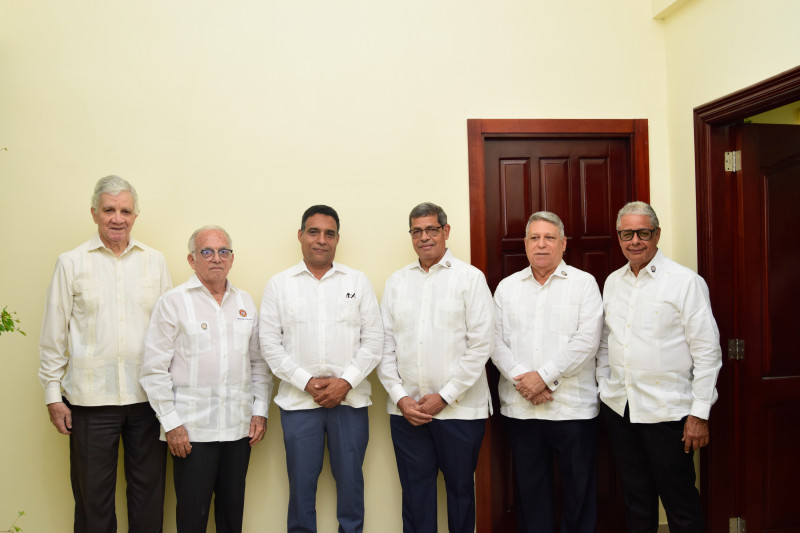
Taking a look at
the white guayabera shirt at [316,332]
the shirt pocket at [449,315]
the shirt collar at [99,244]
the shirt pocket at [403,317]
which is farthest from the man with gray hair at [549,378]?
the shirt collar at [99,244]

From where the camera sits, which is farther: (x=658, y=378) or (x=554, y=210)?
(x=554, y=210)

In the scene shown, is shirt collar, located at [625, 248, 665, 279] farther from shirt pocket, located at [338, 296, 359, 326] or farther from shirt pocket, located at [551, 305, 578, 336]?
shirt pocket, located at [338, 296, 359, 326]

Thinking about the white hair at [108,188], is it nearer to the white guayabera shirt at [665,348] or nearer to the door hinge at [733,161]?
the white guayabera shirt at [665,348]

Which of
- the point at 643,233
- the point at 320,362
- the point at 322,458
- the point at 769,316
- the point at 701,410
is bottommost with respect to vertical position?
the point at 322,458

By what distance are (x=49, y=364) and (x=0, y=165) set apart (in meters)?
1.19

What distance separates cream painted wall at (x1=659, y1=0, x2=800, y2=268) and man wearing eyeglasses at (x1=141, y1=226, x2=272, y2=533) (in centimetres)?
259

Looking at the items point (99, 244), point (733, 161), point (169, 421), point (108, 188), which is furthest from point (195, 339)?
point (733, 161)

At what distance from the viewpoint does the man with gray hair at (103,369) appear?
257cm

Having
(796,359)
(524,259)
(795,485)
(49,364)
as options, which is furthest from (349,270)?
(795,485)

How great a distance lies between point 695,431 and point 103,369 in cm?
280

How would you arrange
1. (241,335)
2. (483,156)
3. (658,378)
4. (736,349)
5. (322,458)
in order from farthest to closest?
1. (483,156)
2. (736,349)
3. (322,458)
4. (241,335)
5. (658,378)

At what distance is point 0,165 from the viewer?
9.59 ft

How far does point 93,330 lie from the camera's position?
2605 mm

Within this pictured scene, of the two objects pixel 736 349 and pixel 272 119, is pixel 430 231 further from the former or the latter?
pixel 736 349
